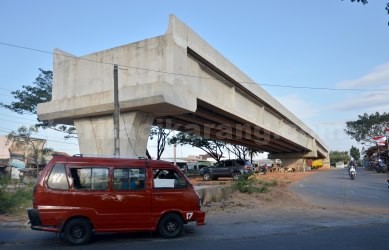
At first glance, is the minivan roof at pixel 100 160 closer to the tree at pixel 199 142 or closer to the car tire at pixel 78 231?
the car tire at pixel 78 231

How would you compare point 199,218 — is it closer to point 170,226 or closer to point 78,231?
point 170,226

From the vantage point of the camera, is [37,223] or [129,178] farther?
[129,178]

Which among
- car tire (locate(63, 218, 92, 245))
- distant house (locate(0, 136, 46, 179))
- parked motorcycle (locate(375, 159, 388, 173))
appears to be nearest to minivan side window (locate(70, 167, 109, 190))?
car tire (locate(63, 218, 92, 245))

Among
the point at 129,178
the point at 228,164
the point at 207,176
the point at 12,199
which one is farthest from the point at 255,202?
the point at 207,176

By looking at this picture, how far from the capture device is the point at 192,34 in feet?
68.9

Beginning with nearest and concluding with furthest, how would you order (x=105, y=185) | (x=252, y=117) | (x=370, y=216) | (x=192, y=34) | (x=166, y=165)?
(x=105, y=185) → (x=166, y=165) → (x=370, y=216) → (x=192, y=34) → (x=252, y=117)

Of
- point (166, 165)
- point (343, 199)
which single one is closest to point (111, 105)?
point (166, 165)

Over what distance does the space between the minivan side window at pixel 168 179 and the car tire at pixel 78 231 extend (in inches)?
72.6

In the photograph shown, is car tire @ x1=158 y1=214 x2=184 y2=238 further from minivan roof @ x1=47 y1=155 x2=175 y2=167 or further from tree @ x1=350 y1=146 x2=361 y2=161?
tree @ x1=350 y1=146 x2=361 y2=161

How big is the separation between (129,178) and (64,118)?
557 inches

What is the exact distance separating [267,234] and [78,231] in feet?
15.3

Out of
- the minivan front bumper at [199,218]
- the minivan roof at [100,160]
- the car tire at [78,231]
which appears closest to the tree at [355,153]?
the minivan front bumper at [199,218]

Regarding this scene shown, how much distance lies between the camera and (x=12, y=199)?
49.8 ft

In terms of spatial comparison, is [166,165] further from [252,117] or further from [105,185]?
[252,117]
